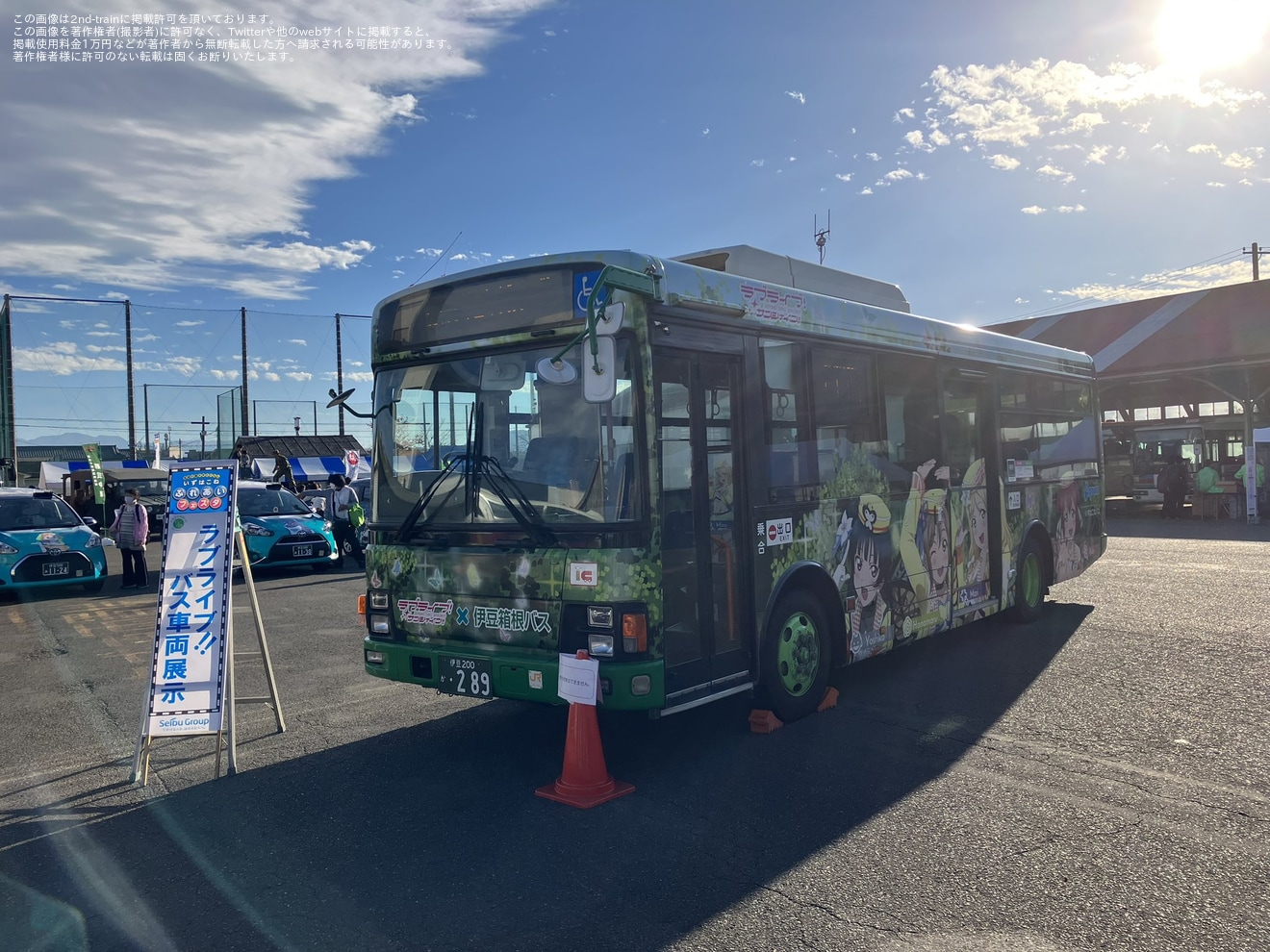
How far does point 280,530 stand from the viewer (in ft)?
53.8

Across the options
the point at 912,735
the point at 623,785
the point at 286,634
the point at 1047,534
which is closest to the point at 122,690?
the point at 286,634

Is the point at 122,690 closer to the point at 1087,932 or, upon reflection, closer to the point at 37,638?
the point at 37,638

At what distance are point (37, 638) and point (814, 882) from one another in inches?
403

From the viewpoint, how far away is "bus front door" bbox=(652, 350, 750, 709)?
5562 millimetres

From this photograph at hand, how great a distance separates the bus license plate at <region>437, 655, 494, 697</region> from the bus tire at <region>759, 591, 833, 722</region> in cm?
175

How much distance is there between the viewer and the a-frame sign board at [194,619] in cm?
570

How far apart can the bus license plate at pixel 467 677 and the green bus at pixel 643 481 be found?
15 mm

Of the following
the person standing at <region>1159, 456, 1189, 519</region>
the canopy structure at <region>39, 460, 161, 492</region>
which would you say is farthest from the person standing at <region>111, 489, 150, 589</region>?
the person standing at <region>1159, 456, 1189, 519</region>

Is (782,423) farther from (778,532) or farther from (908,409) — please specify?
(908,409)

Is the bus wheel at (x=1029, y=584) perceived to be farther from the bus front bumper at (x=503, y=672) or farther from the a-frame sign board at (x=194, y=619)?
the a-frame sign board at (x=194, y=619)

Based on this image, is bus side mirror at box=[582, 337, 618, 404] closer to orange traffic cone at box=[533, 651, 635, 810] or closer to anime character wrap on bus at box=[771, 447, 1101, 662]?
orange traffic cone at box=[533, 651, 635, 810]

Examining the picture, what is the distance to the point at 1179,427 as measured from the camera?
32.2 metres

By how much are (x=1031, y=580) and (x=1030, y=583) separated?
4 cm

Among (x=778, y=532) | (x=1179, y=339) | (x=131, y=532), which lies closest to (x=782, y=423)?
(x=778, y=532)
